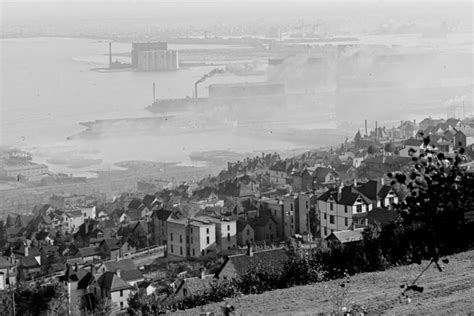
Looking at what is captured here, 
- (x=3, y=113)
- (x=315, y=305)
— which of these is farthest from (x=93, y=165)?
(x=315, y=305)

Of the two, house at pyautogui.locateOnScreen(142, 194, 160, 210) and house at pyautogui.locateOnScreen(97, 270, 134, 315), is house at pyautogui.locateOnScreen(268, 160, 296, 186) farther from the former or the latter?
house at pyautogui.locateOnScreen(97, 270, 134, 315)

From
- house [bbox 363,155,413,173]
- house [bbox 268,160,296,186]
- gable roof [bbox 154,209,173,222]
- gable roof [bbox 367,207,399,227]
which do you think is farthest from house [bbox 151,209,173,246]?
house [bbox 268,160,296,186]

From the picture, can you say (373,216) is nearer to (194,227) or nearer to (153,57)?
(194,227)

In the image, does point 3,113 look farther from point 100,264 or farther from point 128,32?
point 128,32

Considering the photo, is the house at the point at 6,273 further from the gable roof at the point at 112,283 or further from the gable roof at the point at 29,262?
the gable roof at the point at 112,283

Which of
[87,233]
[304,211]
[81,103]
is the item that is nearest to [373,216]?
[304,211]

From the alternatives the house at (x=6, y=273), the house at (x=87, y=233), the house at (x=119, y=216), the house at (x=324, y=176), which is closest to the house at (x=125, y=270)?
the house at (x=6, y=273)
